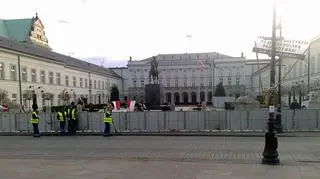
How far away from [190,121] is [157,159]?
999 centimetres

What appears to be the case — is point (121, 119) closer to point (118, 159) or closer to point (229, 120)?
point (229, 120)

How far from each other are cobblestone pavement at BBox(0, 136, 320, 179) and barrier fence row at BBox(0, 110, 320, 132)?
3.54 m

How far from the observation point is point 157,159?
12.6 m

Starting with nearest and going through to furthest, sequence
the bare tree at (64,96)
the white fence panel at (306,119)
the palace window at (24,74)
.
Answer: the white fence panel at (306,119)
the palace window at (24,74)
the bare tree at (64,96)

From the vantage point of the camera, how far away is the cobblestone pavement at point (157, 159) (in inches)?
404

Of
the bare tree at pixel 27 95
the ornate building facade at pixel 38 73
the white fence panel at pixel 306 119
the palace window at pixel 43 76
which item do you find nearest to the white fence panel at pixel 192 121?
the white fence panel at pixel 306 119

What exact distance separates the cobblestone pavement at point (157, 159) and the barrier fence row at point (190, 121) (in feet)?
11.6

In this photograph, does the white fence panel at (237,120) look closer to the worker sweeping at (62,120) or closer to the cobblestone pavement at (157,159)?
the cobblestone pavement at (157,159)

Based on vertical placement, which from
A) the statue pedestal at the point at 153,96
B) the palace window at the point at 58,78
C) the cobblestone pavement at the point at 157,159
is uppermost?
the palace window at the point at 58,78

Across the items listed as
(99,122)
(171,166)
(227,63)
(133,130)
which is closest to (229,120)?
(133,130)

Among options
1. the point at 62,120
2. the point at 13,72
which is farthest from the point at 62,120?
the point at 13,72

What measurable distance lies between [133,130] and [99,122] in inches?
84.2

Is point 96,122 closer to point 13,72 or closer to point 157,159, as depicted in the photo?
point 157,159

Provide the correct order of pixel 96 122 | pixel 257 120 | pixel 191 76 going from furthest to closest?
pixel 191 76 → pixel 96 122 → pixel 257 120
